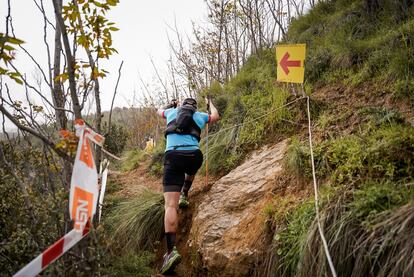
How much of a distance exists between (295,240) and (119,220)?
2.70 metres

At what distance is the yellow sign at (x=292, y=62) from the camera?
4203 millimetres

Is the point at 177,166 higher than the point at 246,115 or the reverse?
the reverse

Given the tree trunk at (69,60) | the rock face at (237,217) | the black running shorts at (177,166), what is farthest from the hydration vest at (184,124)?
the tree trunk at (69,60)

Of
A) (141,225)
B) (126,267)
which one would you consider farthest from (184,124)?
(126,267)

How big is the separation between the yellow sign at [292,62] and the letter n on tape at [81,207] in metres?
3.23

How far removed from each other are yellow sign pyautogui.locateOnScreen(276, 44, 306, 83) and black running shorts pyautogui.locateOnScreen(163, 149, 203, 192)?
1.66 m

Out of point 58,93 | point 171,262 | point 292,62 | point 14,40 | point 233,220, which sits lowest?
point 171,262

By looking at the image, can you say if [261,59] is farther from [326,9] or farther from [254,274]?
[254,274]

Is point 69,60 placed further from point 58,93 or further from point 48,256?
point 48,256

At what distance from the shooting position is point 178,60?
10578mm

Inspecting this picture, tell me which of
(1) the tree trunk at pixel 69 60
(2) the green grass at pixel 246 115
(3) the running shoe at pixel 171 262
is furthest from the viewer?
(2) the green grass at pixel 246 115

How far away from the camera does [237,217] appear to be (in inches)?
138

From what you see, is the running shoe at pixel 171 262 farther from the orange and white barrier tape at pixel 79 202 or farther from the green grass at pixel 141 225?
the orange and white barrier tape at pixel 79 202

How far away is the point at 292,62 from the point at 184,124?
67.6 inches
